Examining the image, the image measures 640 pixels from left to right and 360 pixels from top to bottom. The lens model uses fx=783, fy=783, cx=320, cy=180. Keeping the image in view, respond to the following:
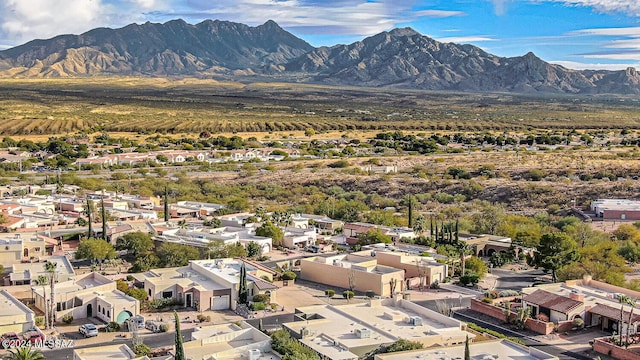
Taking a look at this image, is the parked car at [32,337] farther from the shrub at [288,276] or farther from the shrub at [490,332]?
the shrub at [490,332]

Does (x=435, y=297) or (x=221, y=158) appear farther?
(x=221, y=158)

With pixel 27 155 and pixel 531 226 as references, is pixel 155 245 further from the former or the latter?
pixel 27 155

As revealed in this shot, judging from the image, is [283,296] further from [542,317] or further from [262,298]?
[542,317]

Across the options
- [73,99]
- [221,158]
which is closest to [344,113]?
[73,99]

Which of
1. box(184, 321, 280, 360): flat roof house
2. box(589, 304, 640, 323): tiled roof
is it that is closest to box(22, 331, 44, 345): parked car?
box(184, 321, 280, 360): flat roof house

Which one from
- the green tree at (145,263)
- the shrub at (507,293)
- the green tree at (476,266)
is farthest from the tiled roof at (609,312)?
the green tree at (145,263)

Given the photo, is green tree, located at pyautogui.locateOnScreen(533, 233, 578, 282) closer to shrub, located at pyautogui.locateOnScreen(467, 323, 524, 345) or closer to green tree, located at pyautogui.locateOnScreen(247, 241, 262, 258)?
shrub, located at pyautogui.locateOnScreen(467, 323, 524, 345)

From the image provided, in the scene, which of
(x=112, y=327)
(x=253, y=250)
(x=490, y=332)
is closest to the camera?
(x=490, y=332)

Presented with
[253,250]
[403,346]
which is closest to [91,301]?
[253,250]
